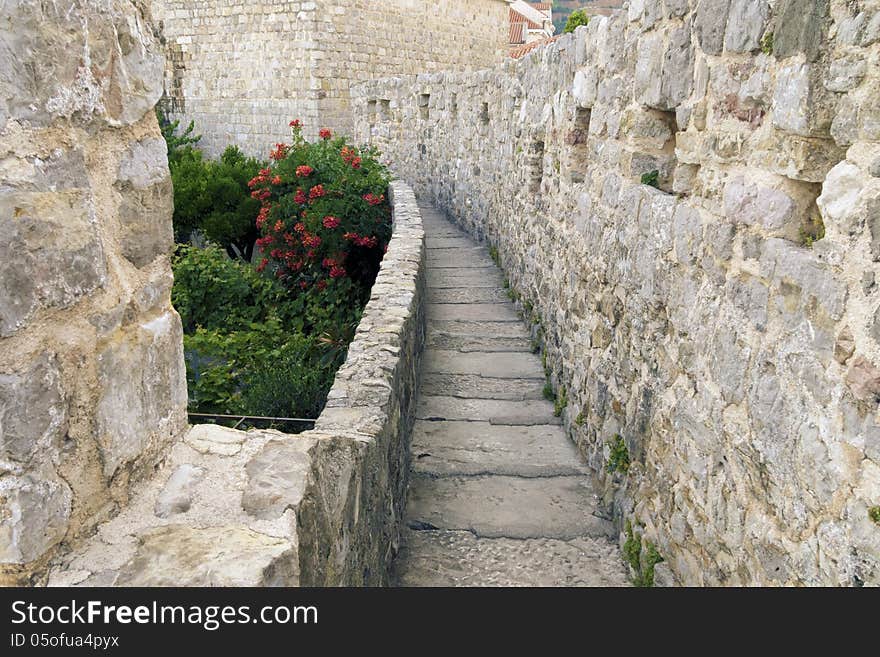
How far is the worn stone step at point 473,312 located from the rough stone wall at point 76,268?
194 inches

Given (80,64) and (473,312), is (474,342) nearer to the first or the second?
(473,312)

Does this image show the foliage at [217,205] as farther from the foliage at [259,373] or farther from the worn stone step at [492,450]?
the worn stone step at [492,450]

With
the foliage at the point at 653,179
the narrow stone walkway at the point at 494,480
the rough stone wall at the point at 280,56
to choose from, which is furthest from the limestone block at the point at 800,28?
the rough stone wall at the point at 280,56

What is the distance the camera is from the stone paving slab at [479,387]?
5117 millimetres

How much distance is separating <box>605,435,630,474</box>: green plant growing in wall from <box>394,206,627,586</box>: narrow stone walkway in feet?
0.95

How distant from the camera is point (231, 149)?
16.7 m

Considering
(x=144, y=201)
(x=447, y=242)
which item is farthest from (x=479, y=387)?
(x=447, y=242)

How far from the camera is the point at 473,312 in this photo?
6.62 m

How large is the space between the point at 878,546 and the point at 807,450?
1.01 feet

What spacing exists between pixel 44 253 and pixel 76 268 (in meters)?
0.07

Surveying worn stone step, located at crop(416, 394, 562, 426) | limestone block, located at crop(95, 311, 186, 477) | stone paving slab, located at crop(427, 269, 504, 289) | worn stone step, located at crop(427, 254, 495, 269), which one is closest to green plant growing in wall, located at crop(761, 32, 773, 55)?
limestone block, located at crop(95, 311, 186, 477)

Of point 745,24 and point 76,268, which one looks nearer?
point 76,268

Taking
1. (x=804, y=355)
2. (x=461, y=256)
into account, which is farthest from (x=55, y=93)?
(x=461, y=256)
